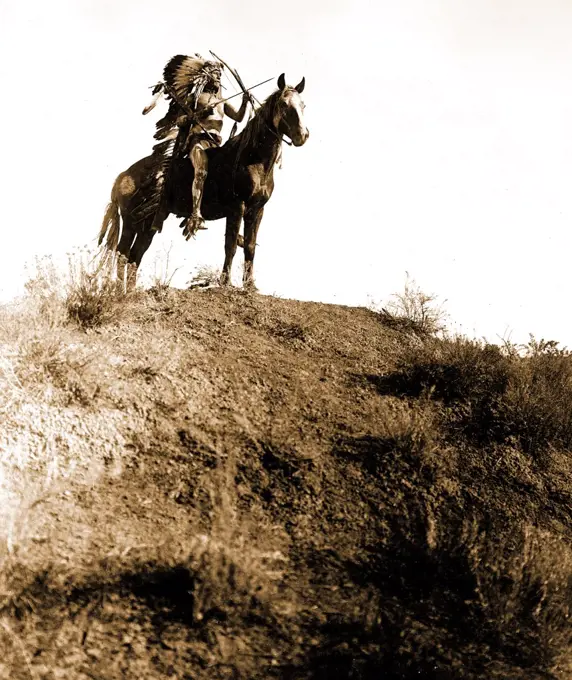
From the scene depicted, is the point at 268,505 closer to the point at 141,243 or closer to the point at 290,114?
the point at 290,114

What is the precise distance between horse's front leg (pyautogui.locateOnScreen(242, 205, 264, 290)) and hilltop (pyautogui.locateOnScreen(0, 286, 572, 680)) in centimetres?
185

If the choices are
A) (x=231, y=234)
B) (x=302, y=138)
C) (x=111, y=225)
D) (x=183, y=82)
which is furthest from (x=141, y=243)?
(x=302, y=138)

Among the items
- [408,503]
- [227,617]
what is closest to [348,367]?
[408,503]

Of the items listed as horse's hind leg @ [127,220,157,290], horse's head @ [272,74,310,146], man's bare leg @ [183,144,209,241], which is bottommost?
horse's hind leg @ [127,220,157,290]

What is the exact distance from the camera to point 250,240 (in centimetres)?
864

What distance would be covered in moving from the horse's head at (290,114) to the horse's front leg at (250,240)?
1175mm

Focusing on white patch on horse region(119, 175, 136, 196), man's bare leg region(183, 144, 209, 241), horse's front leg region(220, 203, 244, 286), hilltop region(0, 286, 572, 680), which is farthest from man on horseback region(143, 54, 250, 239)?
hilltop region(0, 286, 572, 680)

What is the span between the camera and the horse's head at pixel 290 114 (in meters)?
7.80

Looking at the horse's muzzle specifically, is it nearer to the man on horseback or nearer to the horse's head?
the horse's head

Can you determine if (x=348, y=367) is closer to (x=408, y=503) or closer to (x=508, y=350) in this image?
(x=508, y=350)

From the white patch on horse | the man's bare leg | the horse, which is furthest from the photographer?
the white patch on horse

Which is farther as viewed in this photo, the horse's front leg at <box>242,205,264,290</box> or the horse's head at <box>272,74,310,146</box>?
the horse's front leg at <box>242,205,264,290</box>

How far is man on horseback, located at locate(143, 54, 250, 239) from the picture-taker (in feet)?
27.9

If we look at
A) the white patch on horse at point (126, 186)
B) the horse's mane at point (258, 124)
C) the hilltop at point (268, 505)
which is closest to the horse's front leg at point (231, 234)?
the horse's mane at point (258, 124)
